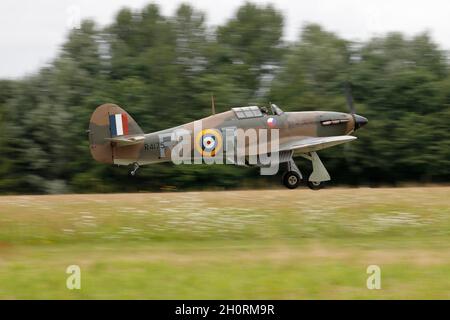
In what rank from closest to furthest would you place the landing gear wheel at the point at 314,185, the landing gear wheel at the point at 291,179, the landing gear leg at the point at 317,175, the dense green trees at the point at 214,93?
the landing gear wheel at the point at 291,179 → the landing gear leg at the point at 317,175 → the landing gear wheel at the point at 314,185 → the dense green trees at the point at 214,93

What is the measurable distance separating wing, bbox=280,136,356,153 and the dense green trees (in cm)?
1486

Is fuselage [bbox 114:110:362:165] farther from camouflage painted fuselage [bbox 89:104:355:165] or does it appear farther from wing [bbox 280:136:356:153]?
wing [bbox 280:136:356:153]

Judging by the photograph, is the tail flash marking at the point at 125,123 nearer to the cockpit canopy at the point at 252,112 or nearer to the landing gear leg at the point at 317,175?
the cockpit canopy at the point at 252,112

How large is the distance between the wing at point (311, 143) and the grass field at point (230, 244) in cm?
203

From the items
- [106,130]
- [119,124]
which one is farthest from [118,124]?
[106,130]

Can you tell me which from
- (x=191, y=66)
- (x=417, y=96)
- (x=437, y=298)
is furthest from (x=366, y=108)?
(x=437, y=298)

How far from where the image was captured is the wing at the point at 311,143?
22.6 m

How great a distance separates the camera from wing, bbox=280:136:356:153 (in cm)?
2258

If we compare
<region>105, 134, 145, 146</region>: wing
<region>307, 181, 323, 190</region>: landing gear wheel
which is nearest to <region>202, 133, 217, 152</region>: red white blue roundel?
<region>105, 134, 145, 146</region>: wing

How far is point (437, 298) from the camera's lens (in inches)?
431

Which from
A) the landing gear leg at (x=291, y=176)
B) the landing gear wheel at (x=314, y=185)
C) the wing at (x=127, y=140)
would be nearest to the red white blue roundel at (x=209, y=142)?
the wing at (x=127, y=140)

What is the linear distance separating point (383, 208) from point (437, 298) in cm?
760

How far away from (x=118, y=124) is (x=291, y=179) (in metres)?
5.51
